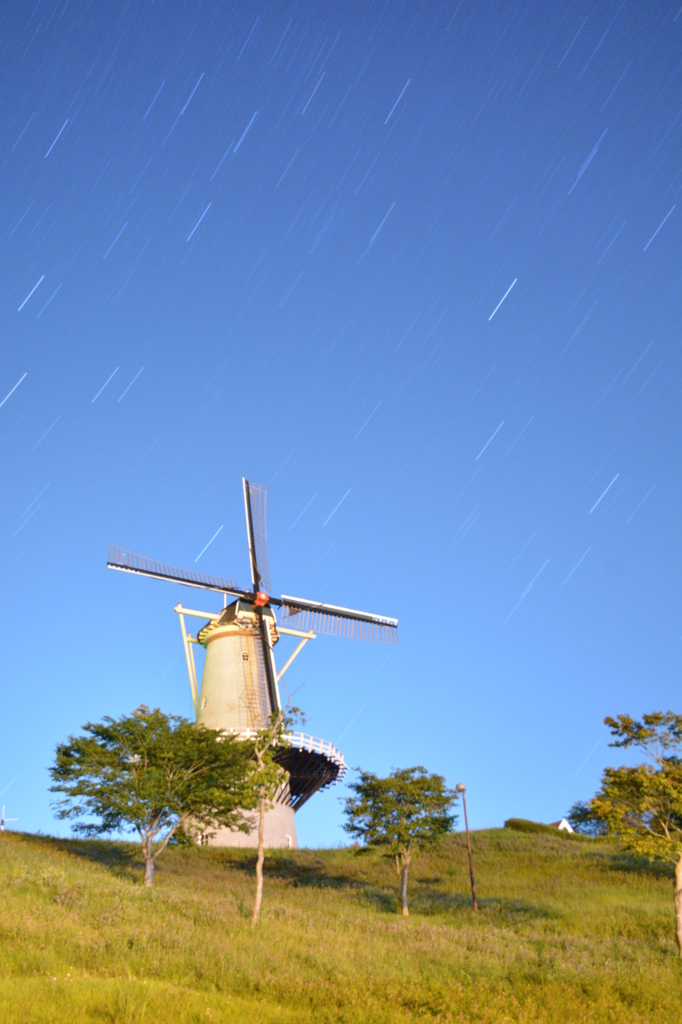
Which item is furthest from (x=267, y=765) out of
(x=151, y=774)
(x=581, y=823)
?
(x=581, y=823)

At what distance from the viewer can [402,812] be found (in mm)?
32312

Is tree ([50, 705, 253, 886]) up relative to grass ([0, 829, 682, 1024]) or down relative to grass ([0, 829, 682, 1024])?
up

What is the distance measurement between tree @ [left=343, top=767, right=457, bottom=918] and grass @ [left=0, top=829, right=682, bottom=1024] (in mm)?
2405

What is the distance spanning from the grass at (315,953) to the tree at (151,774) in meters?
2.22

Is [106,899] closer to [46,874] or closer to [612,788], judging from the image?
[46,874]

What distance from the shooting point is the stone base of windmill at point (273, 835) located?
45.0 meters

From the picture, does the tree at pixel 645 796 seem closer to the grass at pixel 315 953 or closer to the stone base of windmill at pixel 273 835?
the grass at pixel 315 953

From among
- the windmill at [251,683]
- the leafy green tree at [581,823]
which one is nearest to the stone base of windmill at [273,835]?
the windmill at [251,683]

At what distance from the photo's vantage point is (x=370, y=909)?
28875mm

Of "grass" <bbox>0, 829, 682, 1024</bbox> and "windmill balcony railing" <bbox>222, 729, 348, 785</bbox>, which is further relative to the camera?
"windmill balcony railing" <bbox>222, 729, 348, 785</bbox>

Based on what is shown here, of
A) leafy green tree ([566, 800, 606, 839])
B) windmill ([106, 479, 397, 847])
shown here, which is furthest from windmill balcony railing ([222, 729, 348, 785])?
leafy green tree ([566, 800, 606, 839])

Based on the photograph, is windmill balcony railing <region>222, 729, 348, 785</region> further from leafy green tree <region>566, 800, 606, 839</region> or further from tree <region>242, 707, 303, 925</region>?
leafy green tree <region>566, 800, 606, 839</region>

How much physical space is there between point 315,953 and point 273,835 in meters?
29.9

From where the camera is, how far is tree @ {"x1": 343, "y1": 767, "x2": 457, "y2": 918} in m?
32.0
